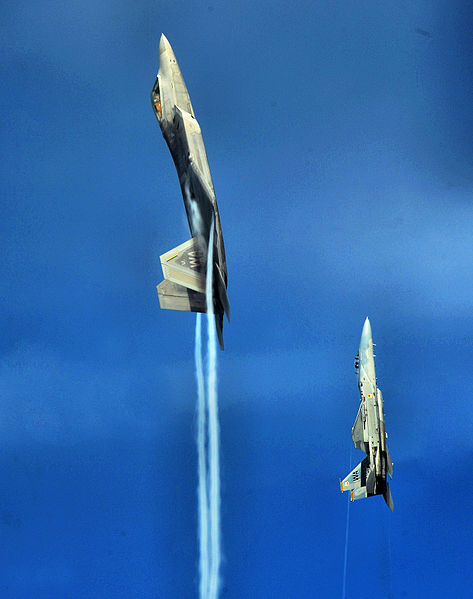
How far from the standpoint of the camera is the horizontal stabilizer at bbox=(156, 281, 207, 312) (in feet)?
39.2

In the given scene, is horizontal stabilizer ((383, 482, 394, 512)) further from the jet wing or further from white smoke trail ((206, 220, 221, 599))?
white smoke trail ((206, 220, 221, 599))

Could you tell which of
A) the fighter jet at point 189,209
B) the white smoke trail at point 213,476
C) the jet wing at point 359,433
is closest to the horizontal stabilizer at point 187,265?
the fighter jet at point 189,209

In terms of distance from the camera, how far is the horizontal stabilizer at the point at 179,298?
11.9 m

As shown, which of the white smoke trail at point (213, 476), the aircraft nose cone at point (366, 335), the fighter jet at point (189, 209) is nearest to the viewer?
the fighter jet at point (189, 209)

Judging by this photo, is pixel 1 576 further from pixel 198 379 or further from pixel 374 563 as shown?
pixel 374 563

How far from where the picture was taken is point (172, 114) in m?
11.8

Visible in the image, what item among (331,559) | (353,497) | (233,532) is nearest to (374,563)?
(331,559)

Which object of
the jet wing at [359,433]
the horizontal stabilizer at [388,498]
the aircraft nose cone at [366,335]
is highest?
the aircraft nose cone at [366,335]

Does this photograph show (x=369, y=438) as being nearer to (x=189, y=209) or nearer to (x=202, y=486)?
(x=202, y=486)

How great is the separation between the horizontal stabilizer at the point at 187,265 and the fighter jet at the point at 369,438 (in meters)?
4.41

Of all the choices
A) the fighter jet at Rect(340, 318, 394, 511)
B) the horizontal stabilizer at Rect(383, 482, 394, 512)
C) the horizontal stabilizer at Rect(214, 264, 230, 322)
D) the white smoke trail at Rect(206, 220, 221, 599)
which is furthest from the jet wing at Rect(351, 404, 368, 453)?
the horizontal stabilizer at Rect(214, 264, 230, 322)

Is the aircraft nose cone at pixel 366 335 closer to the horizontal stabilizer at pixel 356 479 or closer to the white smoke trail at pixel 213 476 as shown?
the horizontal stabilizer at pixel 356 479

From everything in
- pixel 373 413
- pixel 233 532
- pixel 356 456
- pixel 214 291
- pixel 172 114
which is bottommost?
pixel 233 532

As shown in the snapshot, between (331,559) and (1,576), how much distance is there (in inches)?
272
